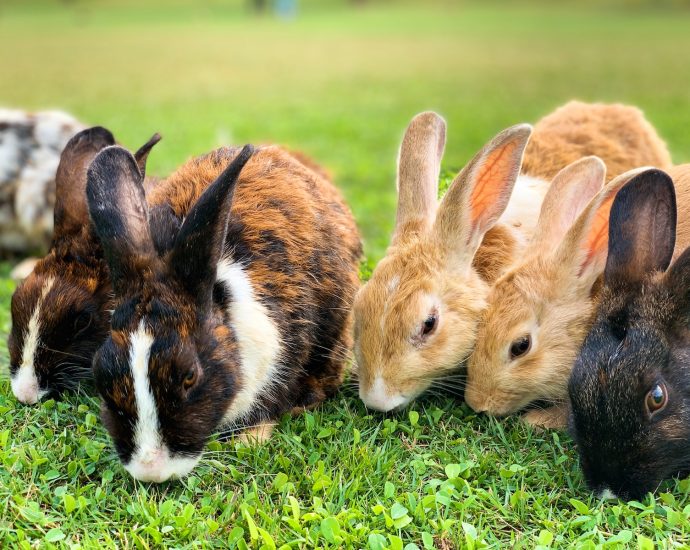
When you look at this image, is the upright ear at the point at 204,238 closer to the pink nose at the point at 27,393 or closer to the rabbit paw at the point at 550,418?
the pink nose at the point at 27,393

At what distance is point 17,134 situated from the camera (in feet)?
20.3

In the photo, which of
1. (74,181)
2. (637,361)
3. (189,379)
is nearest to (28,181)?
(74,181)

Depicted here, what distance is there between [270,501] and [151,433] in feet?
1.91

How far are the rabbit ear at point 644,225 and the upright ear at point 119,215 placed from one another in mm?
1952

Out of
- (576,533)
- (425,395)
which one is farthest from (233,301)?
(576,533)

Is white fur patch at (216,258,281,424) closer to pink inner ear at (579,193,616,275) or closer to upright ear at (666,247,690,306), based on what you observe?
pink inner ear at (579,193,616,275)

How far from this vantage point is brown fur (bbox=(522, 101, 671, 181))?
15.6 ft

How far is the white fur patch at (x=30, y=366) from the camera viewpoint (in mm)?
3680

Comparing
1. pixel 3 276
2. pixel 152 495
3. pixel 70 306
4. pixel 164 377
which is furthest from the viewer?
pixel 3 276

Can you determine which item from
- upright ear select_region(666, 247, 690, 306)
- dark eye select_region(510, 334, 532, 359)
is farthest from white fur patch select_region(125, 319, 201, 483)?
upright ear select_region(666, 247, 690, 306)

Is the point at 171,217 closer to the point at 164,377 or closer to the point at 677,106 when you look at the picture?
the point at 164,377

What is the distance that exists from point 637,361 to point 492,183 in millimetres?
1174

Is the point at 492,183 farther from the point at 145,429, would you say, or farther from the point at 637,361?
the point at 145,429

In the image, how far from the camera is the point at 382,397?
3.48 metres
